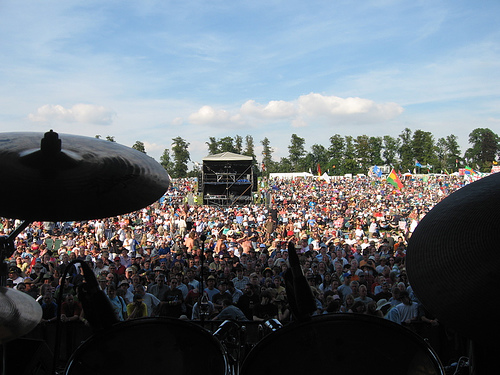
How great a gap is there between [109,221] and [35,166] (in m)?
18.6

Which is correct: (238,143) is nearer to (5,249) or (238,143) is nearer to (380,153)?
(380,153)

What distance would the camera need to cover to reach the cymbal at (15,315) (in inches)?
80.5

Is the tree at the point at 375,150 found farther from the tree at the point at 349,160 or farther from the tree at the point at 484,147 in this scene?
the tree at the point at 484,147

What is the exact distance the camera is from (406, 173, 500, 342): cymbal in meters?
1.29

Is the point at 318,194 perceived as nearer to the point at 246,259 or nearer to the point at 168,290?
the point at 246,259

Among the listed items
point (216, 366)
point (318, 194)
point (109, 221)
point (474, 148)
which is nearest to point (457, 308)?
point (216, 366)

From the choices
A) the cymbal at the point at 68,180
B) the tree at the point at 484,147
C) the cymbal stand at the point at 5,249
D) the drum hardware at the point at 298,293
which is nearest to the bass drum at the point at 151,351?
the drum hardware at the point at 298,293

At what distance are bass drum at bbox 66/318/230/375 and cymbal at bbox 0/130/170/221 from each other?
50 cm

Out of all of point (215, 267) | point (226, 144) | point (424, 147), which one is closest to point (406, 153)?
point (424, 147)

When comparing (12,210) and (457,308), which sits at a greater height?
(12,210)

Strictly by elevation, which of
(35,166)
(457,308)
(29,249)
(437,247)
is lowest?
(29,249)

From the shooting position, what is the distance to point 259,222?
21562mm

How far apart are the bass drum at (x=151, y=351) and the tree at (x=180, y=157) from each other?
69043 mm

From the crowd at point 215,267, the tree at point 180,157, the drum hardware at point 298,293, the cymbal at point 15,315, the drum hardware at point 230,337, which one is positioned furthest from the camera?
the tree at point 180,157
